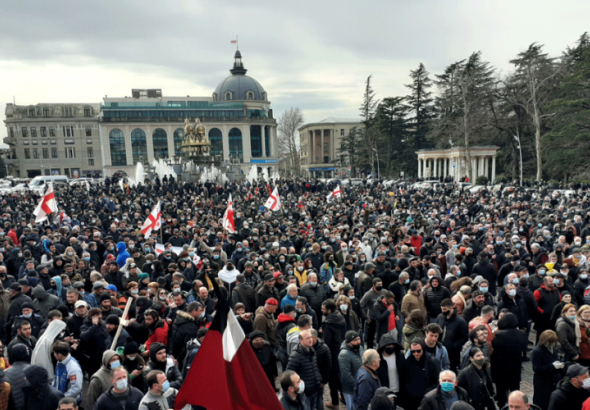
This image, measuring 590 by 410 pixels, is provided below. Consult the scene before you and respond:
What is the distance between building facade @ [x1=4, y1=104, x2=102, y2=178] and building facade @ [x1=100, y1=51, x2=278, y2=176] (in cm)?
620

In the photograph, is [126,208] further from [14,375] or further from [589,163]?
[589,163]

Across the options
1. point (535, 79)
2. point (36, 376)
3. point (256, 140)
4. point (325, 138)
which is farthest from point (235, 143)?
point (36, 376)

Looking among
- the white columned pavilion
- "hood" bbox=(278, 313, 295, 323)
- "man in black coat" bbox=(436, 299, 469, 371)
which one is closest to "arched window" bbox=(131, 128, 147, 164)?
the white columned pavilion

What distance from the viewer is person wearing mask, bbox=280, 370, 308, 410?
15.0 feet

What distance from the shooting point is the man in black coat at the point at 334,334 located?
6613 millimetres

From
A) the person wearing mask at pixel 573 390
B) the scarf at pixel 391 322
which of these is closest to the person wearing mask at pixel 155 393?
the scarf at pixel 391 322

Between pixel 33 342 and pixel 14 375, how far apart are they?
4.66 ft

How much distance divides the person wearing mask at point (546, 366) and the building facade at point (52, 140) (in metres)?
91.8

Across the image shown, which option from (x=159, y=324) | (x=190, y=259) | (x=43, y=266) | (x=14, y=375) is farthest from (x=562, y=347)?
(x=43, y=266)

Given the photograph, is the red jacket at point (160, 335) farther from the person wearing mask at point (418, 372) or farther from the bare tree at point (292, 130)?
the bare tree at point (292, 130)

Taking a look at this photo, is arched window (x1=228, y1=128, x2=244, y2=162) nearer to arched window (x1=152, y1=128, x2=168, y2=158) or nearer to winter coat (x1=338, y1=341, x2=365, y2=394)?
arched window (x1=152, y1=128, x2=168, y2=158)

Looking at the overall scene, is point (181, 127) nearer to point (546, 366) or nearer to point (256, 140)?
point (256, 140)

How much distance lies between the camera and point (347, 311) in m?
7.16

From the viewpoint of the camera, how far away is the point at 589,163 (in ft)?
111
